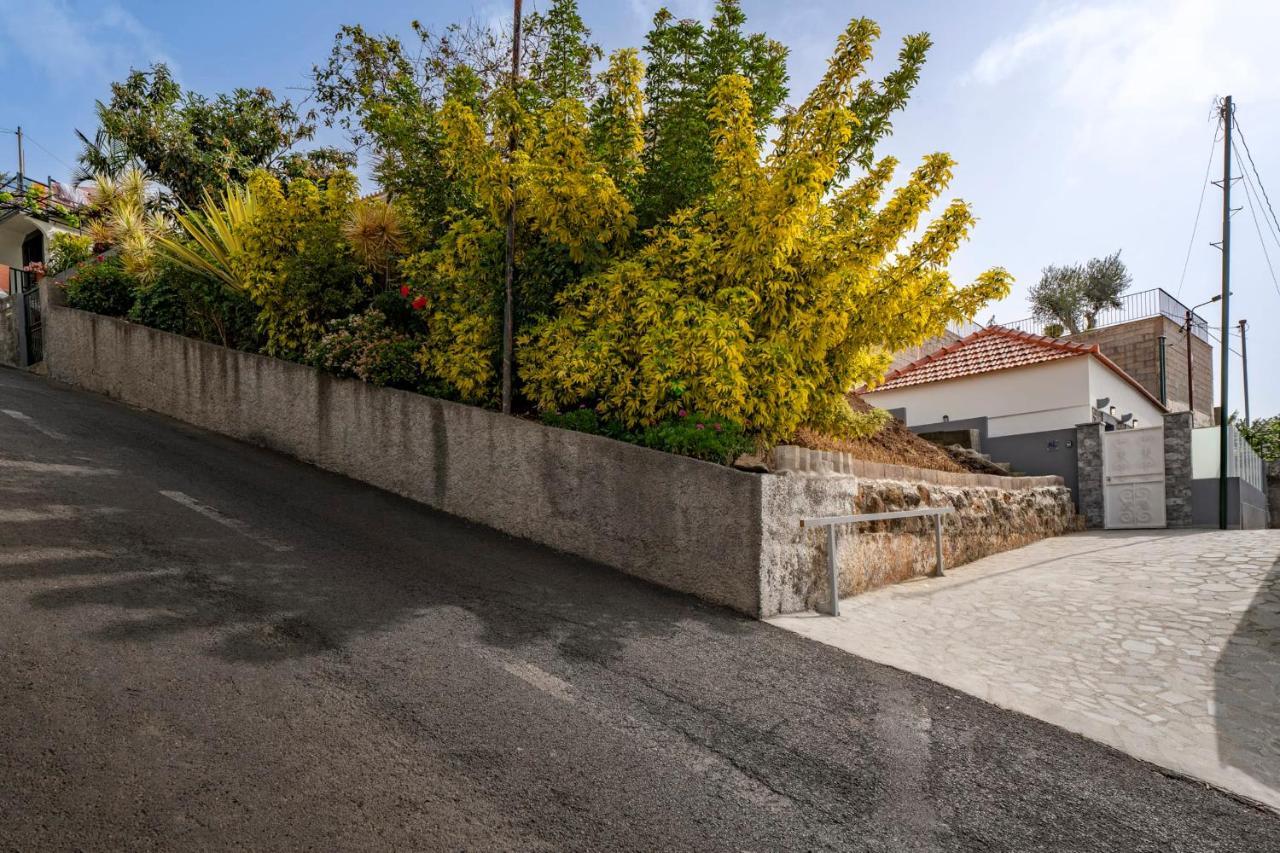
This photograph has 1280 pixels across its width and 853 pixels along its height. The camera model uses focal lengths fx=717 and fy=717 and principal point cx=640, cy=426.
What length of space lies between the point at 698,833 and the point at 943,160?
6.18 meters

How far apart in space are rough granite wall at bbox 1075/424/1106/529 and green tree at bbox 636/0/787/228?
32.7 feet

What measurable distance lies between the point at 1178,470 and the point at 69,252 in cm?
2291

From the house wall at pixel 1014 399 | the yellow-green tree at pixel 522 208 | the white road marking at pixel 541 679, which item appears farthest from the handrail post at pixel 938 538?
the house wall at pixel 1014 399

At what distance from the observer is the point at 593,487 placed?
6.90 m

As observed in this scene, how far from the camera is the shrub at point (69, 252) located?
15.5 meters

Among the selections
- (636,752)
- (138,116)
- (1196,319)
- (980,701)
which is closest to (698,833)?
(636,752)

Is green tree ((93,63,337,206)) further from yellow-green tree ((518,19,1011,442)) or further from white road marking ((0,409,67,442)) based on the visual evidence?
yellow-green tree ((518,19,1011,442))

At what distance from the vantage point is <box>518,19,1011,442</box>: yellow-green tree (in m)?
6.33

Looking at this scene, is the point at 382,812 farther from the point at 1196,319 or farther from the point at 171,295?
the point at 1196,319

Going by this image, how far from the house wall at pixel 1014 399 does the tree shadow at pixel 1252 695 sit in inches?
351

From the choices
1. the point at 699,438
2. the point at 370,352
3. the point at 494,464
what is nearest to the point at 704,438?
the point at 699,438

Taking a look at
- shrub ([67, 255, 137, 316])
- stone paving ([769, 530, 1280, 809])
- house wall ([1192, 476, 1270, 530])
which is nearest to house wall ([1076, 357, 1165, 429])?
house wall ([1192, 476, 1270, 530])

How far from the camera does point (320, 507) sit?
743cm

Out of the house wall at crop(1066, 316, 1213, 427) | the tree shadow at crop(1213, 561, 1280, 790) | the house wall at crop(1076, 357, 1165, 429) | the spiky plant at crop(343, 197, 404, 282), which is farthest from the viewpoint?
the house wall at crop(1066, 316, 1213, 427)
